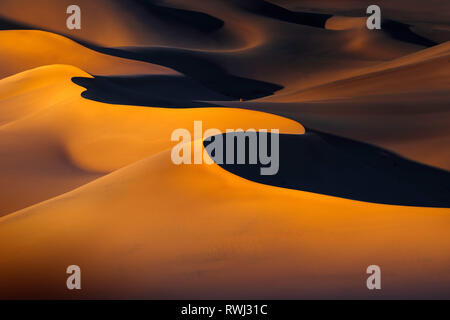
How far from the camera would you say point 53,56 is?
59.9ft

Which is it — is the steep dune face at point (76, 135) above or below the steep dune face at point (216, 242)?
above

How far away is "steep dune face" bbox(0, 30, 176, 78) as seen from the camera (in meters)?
18.0

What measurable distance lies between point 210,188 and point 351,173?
204 centimetres

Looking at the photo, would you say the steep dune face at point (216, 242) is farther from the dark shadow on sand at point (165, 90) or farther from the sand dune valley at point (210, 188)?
the dark shadow on sand at point (165, 90)

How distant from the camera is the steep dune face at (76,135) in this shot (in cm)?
875

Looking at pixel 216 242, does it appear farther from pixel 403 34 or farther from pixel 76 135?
pixel 403 34

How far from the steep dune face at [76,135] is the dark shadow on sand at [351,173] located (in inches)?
39.2

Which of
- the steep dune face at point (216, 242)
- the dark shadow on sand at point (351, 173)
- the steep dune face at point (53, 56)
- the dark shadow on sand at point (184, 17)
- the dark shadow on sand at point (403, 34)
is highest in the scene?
the dark shadow on sand at point (184, 17)

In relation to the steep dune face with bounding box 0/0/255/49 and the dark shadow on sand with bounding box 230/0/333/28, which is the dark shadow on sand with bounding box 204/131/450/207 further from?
the dark shadow on sand with bounding box 230/0/333/28

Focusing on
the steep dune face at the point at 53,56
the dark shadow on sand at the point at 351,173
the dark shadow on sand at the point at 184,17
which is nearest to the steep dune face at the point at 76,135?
the dark shadow on sand at the point at 351,173

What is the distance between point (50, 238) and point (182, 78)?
1277 centimetres

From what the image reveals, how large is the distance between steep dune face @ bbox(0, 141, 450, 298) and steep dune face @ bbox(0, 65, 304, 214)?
233 cm

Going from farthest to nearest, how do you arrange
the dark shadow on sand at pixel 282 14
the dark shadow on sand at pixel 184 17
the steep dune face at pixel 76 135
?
the dark shadow on sand at pixel 282 14 → the dark shadow on sand at pixel 184 17 → the steep dune face at pixel 76 135
